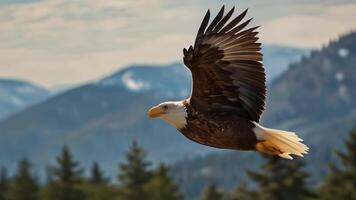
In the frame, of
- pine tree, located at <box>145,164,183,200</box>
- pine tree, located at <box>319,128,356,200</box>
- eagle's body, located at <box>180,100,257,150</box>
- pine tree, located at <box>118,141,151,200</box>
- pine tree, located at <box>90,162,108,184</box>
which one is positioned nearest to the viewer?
eagle's body, located at <box>180,100,257,150</box>

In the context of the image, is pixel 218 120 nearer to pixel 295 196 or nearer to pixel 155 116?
pixel 155 116

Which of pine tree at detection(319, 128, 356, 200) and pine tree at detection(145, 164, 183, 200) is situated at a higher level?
pine tree at detection(145, 164, 183, 200)

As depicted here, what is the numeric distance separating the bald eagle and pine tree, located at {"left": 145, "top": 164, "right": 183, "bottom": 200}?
4270 centimetres

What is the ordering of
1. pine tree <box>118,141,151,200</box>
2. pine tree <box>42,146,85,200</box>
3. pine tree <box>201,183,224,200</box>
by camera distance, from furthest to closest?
pine tree <box>118,141,151,200</box>, pine tree <box>42,146,85,200</box>, pine tree <box>201,183,224,200</box>

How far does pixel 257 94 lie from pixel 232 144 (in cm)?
86

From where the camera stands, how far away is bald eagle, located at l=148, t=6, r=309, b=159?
10.2 meters

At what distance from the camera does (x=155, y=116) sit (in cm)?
995

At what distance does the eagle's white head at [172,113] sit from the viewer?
998cm

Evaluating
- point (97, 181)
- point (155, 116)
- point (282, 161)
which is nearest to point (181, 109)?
point (155, 116)

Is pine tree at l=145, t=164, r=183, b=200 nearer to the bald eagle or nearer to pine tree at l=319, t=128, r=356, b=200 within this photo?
pine tree at l=319, t=128, r=356, b=200

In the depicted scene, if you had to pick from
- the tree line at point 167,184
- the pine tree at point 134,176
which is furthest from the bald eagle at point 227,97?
the pine tree at point 134,176

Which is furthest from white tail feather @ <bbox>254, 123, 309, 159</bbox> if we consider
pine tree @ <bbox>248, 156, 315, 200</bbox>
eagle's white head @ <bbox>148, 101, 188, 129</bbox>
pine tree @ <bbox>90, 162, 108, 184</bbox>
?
pine tree @ <bbox>90, 162, 108, 184</bbox>

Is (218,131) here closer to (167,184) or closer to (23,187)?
(167,184)

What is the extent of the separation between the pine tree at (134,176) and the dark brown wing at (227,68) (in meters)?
44.7
